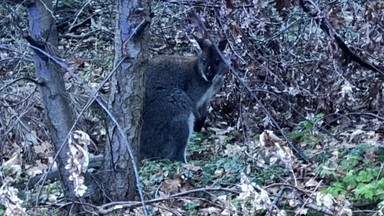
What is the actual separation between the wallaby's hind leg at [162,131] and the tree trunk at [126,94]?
1934 millimetres

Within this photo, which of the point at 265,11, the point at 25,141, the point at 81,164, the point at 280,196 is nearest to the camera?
the point at 81,164

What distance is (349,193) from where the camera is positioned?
568 cm

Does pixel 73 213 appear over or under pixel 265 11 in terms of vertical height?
under

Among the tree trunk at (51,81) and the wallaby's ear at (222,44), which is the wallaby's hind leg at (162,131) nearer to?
the wallaby's ear at (222,44)

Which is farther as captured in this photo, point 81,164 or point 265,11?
point 265,11

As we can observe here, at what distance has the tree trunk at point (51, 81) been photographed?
5.49m

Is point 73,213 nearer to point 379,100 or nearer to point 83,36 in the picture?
point 379,100

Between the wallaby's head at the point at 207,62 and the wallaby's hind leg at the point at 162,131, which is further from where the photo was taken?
the wallaby's head at the point at 207,62

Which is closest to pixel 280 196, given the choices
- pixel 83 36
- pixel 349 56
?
pixel 349 56

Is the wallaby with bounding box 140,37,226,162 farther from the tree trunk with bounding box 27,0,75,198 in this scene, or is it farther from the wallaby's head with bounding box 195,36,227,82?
the tree trunk with bounding box 27,0,75,198

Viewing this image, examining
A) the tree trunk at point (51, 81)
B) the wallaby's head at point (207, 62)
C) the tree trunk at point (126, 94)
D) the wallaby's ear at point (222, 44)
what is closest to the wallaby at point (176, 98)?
the wallaby's head at point (207, 62)

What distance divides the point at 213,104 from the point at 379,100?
215cm

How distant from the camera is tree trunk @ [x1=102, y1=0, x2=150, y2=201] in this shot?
5.52 metres

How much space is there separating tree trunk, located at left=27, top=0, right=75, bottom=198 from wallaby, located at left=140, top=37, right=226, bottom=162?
2.10 meters
